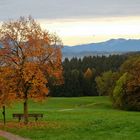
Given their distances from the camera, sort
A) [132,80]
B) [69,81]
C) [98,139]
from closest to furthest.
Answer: [98,139] → [132,80] → [69,81]

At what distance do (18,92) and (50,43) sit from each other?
5.34 m

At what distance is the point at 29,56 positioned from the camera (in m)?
41.8

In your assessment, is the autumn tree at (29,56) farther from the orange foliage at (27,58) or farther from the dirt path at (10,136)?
the dirt path at (10,136)

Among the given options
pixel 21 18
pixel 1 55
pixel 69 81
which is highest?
pixel 21 18

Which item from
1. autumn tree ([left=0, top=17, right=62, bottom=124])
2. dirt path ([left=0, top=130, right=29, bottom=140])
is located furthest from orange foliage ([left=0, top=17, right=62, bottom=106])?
dirt path ([left=0, top=130, right=29, bottom=140])

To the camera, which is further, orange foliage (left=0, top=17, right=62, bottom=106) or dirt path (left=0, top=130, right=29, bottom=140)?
orange foliage (left=0, top=17, right=62, bottom=106)

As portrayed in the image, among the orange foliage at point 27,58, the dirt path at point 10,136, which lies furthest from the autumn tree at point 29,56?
the dirt path at point 10,136

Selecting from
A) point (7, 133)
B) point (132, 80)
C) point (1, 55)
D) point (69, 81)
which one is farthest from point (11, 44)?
point (69, 81)

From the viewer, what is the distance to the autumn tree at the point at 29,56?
41656mm

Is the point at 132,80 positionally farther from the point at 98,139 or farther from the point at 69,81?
the point at 69,81

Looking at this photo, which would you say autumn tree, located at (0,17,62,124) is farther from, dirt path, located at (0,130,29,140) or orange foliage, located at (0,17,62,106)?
dirt path, located at (0,130,29,140)

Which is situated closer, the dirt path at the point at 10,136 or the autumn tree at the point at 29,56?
the dirt path at the point at 10,136

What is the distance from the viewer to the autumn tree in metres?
41.7

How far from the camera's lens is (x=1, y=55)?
41.9 meters
